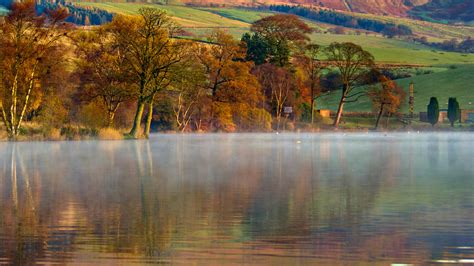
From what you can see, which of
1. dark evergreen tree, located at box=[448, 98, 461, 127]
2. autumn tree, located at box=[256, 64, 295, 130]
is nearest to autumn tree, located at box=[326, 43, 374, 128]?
autumn tree, located at box=[256, 64, 295, 130]

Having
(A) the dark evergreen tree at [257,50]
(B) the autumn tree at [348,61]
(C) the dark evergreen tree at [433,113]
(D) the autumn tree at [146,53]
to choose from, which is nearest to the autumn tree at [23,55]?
(D) the autumn tree at [146,53]

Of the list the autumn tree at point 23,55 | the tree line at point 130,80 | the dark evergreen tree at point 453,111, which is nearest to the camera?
the autumn tree at point 23,55

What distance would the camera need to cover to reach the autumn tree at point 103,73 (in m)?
76.1

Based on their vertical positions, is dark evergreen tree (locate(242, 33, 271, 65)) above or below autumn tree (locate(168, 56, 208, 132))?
above

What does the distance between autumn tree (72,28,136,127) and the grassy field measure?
73.0m

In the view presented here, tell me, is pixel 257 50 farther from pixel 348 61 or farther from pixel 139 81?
pixel 139 81

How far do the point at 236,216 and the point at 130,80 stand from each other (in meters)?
58.6

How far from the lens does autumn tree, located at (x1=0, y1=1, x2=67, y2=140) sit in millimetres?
65688

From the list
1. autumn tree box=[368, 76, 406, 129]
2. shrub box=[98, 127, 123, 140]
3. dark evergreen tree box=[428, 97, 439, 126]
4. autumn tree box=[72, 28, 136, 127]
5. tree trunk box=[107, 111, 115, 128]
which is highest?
autumn tree box=[72, 28, 136, 127]

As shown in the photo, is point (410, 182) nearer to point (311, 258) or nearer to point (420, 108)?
point (311, 258)

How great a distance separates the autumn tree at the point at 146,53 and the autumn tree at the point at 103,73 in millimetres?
912

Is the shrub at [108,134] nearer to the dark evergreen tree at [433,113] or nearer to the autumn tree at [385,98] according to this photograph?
the autumn tree at [385,98]

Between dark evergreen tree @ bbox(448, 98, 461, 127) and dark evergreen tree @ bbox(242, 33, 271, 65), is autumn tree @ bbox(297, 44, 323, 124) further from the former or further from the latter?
dark evergreen tree @ bbox(448, 98, 461, 127)

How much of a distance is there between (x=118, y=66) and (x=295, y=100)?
39353 millimetres
